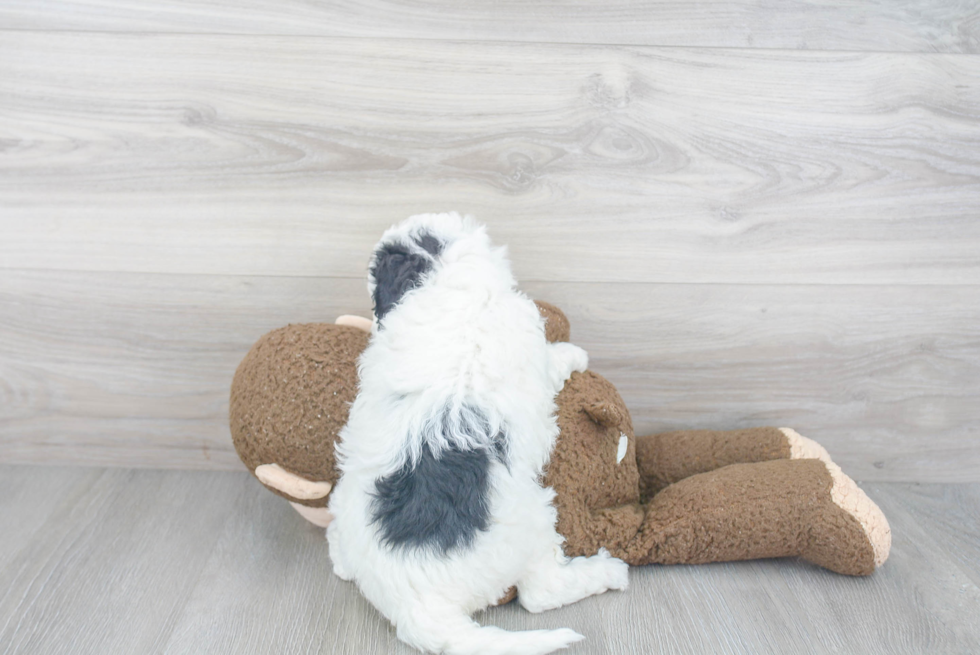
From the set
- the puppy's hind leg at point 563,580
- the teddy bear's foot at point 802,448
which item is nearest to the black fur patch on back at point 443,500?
the puppy's hind leg at point 563,580

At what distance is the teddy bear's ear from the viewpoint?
80cm

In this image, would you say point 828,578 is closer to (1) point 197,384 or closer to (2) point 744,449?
(2) point 744,449

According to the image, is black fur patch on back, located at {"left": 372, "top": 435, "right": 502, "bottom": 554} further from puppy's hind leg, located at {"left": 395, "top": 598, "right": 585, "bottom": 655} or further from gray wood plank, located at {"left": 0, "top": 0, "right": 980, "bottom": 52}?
gray wood plank, located at {"left": 0, "top": 0, "right": 980, "bottom": 52}

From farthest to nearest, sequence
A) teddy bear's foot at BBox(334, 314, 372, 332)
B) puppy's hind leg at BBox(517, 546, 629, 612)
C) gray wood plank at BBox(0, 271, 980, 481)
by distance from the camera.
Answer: gray wood plank at BBox(0, 271, 980, 481) < teddy bear's foot at BBox(334, 314, 372, 332) < puppy's hind leg at BBox(517, 546, 629, 612)

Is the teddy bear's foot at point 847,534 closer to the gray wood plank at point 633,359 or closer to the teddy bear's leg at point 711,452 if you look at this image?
the teddy bear's leg at point 711,452

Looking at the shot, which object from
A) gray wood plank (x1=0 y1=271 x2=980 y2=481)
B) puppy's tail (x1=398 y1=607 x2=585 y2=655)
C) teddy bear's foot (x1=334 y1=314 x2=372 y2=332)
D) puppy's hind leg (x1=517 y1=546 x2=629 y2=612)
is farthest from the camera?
gray wood plank (x1=0 y1=271 x2=980 y2=481)

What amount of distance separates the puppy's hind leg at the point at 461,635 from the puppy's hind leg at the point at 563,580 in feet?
0.26

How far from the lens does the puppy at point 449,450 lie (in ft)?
2.26

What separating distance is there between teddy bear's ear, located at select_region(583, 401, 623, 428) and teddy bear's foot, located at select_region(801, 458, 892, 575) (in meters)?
0.27

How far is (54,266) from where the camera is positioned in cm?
101

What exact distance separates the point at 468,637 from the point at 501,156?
2.05 feet

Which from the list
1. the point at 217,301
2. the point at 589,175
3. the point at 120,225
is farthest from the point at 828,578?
the point at 120,225

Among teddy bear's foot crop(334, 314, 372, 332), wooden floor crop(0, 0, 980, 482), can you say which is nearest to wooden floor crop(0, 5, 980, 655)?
wooden floor crop(0, 0, 980, 482)

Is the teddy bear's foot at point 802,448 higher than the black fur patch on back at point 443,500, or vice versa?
the black fur patch on back at point 443,500
